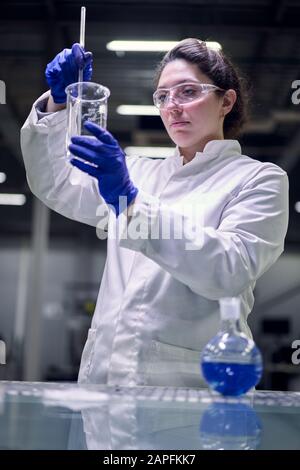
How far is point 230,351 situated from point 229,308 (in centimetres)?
7

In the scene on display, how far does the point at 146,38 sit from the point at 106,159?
3.62 metres

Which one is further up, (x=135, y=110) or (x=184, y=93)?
(x=184, y=93)

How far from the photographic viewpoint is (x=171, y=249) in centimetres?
108

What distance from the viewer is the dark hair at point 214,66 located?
4.60ft

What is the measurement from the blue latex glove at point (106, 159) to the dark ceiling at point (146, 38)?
8.09 ft

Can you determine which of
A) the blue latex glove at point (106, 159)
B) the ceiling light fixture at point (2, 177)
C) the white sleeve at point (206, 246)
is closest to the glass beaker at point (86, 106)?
the blue latex glove at point (106, 159)

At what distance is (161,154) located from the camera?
20.8 ft

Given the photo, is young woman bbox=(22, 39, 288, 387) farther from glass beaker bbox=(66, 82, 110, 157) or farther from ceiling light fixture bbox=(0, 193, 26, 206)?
ceiling light fixture bbox=(0, 193, 26, 206)

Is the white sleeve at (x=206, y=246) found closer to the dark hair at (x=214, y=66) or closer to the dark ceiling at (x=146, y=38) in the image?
the dark hair at (x=214, y=66)

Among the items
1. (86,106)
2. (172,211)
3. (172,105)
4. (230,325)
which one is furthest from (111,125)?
(230,325)

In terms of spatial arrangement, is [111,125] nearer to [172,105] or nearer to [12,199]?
[12,199]

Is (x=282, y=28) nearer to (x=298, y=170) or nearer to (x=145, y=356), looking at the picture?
(x=298, y=170)

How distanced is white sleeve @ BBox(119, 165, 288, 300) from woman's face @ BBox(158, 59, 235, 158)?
0.29 metres

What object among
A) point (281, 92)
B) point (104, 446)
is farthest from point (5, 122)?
point (104, 446)
